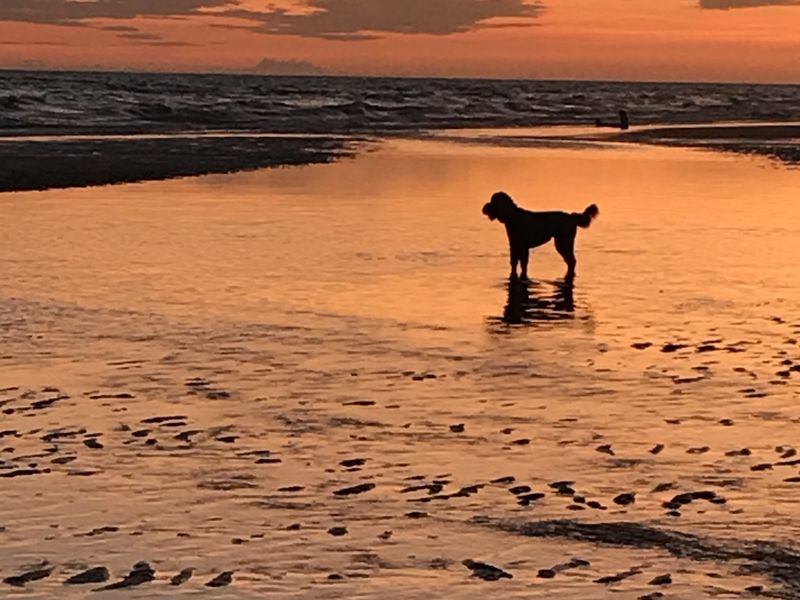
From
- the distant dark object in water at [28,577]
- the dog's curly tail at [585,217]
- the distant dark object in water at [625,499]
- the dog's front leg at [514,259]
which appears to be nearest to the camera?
the distant dark object in water at [28,577]

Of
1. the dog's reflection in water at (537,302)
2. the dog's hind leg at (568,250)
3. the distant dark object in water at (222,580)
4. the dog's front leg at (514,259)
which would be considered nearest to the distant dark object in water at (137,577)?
the distant dark object in water at (222,580)

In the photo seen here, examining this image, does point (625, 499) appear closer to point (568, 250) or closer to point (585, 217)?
point (568, 250)

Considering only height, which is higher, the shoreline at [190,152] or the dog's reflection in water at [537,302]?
the shoreline at [190,152]

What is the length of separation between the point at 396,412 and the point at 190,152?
2660 centimetres

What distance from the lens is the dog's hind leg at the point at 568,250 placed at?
14328 millimetres

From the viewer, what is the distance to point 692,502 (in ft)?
21.6

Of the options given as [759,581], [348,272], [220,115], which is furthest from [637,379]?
[220,115]

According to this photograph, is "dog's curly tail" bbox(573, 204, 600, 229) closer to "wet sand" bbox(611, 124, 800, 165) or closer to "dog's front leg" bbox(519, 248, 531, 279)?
"dog's front leg" bbox(519, 248, 531, 279)

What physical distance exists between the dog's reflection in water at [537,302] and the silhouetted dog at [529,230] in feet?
0.83

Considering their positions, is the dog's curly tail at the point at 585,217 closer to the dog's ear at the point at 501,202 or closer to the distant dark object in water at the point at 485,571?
the dog's ear at the point at 501,202

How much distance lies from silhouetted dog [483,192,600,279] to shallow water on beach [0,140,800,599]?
0.24 meters

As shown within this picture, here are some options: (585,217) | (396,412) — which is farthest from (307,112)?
(396,412)

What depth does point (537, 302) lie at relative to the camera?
12773 millimetres

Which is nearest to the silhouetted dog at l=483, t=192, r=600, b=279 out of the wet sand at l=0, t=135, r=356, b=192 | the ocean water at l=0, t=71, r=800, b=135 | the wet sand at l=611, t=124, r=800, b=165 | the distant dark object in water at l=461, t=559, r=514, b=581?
the distant dark object in water at l=461, t=559, r=514, b=581
